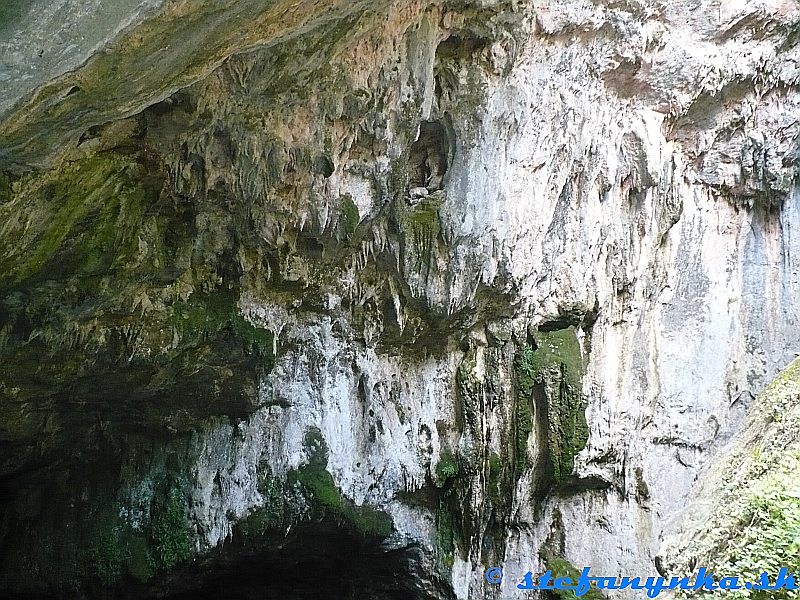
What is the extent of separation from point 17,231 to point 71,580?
433cm

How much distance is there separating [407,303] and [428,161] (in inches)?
56.9

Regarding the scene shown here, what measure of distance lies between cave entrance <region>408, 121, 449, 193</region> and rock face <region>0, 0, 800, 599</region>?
0.03 meters

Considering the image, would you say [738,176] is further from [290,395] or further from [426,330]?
[290,395]

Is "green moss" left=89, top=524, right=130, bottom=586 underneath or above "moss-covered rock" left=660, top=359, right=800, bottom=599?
underneath

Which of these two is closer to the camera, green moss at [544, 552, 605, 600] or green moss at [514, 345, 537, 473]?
green moss at [514, 345, 537, 473]

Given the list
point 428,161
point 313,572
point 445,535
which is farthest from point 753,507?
point 313,572

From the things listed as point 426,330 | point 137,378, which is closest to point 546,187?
point 426,330

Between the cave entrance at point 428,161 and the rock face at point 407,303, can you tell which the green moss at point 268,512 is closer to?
the rock face at point 407,303

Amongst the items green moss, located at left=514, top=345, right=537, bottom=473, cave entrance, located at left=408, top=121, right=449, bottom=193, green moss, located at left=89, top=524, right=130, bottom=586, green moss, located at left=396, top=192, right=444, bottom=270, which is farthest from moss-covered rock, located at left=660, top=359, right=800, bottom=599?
green moss, located at left=89, top=524, right=130, bottom=586

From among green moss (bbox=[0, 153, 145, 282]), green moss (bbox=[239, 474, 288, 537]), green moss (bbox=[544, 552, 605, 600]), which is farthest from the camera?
green moss (bbox=[544, 552, 605, 600])

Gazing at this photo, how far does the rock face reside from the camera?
580 cm

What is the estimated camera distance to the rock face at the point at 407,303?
580cm

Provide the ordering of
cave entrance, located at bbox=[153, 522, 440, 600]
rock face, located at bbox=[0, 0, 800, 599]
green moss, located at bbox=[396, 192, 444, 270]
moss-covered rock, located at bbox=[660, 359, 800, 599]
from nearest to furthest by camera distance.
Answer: moss-covered rock, located at bbox=[660, 359, 800, 599]
rock face, located at bbox=[0, 0, 800, 599]
green moss, located at bbox=[396, 192, 444, 270]
cave entrance, located at bbox=[153, 522, 440, 600]

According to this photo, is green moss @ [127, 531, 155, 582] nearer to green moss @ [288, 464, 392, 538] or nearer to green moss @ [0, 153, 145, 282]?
green moss @ [288, 464, 392, 538]
